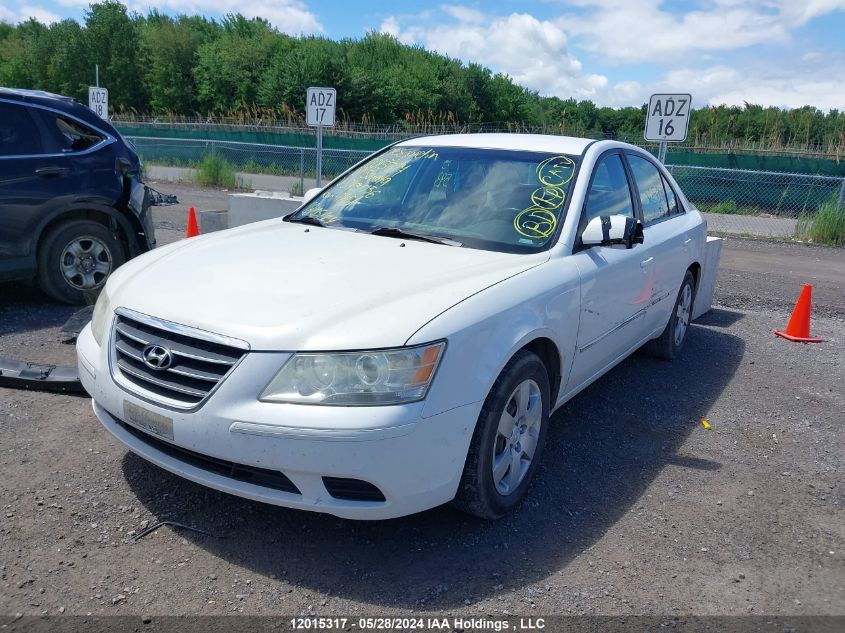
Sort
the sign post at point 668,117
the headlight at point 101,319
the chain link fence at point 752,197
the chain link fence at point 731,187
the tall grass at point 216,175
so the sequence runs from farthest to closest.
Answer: the tall grass at point 216,175, the chain link fence at point 752,197, the chain link fence at point 731,187, the sign post at point 668,117, the headlight at point 101,319

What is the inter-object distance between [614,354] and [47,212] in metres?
4.89

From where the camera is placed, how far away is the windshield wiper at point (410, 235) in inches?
151

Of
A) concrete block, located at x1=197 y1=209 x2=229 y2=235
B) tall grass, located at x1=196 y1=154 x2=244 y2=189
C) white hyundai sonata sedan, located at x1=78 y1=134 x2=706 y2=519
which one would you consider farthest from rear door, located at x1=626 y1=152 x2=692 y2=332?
tall grass, located at x1=196 y1=154 x2=244 y2=189

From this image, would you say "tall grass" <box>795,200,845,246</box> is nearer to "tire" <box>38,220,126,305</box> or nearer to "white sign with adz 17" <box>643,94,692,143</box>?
"white sign with adz 17" <box>643,94,692,143</box>

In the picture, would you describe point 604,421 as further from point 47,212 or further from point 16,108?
point 16,108

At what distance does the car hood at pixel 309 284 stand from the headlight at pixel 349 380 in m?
0.05

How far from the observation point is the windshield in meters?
3.90

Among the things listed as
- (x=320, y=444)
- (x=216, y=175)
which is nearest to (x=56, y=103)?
(x=320, y=444)

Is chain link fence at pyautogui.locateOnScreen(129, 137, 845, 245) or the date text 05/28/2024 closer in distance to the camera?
the date text 05/28/2024

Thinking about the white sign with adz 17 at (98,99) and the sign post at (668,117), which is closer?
the sign post at (668,117)

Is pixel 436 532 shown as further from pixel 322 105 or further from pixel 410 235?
pixel 322 105

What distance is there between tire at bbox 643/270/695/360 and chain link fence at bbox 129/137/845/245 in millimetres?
10577

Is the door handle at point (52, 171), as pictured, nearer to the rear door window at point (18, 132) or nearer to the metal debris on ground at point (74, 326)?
the rear door window at point (18, 132)

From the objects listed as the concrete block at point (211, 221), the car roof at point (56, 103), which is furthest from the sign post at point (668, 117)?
the car roof at point (56, 103)
